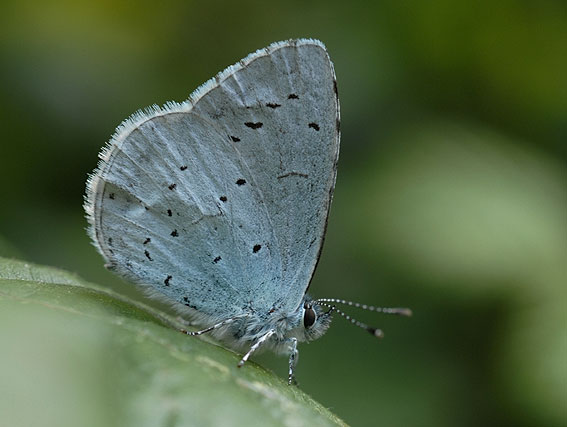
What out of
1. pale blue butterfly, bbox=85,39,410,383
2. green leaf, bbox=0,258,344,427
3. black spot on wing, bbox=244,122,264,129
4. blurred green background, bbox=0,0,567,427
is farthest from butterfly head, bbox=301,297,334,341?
blurred green background, bbox=0,0,567,427

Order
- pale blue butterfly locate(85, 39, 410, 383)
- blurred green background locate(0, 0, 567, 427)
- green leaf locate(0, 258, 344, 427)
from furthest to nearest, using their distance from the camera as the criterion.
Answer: blurred green background locate(0, 0, 567, 427), pale blue butterfly locate(85, 39, 410, 383), green leaf locate(0, 258, 344, 427)

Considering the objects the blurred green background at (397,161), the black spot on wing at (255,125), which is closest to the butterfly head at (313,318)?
→ the black spot on wing at (255,125)

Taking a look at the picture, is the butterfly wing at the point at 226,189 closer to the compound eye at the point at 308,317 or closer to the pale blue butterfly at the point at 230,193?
the pale blue butterfly at the point at 230,193

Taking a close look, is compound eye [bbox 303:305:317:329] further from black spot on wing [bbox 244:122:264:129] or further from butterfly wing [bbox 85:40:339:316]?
black spot on wing [bbox 244:122:264:129]

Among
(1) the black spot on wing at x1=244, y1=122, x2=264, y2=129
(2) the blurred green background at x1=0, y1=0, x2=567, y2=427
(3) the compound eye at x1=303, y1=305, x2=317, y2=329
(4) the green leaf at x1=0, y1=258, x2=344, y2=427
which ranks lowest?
(4) the green leaf at x1=0, y1=258, x2=344, y2=427

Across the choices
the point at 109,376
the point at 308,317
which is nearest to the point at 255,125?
the point at 308,317

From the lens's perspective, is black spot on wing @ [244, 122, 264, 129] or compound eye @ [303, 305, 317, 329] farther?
compound eye @ [303, 305, 317, 329]

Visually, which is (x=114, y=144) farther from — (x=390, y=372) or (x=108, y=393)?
(x=390, y=372)
